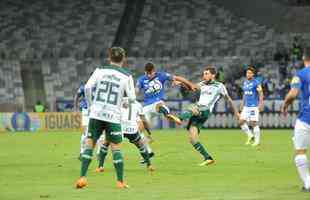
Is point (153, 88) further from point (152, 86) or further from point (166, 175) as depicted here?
point (166, 175)

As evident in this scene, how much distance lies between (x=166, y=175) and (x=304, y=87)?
465 cm

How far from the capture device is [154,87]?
23906 mm

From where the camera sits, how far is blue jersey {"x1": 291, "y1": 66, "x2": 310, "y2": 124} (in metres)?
15.3

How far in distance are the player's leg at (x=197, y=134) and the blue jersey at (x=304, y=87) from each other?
6557mm

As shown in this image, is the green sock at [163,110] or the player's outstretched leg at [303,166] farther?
the green sock at [163,110]

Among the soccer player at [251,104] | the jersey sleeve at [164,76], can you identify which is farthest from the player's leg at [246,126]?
the jersey sleeve at [164,76]

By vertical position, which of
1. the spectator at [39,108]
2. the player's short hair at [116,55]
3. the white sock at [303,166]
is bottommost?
the spectator at [39,108]

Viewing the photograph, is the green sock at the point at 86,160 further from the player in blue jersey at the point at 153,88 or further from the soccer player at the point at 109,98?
the player in blue jersey at the point at 153,88

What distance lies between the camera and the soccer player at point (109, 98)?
15.9 m

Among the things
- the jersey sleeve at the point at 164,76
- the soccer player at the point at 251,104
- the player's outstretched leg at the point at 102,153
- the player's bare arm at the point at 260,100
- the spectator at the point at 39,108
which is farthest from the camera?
the spectator at the point at 39,108

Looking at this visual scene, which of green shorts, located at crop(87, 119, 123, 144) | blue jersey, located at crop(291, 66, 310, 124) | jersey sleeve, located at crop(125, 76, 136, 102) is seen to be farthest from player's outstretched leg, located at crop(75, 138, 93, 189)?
blue jersey, located at crop(291, 66, 310, 124)

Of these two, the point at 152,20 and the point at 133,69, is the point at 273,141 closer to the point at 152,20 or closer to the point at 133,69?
the point at 133,69

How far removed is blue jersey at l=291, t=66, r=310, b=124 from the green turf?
126 centimetres

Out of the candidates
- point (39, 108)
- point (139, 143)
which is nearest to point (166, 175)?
point (139, 143)
